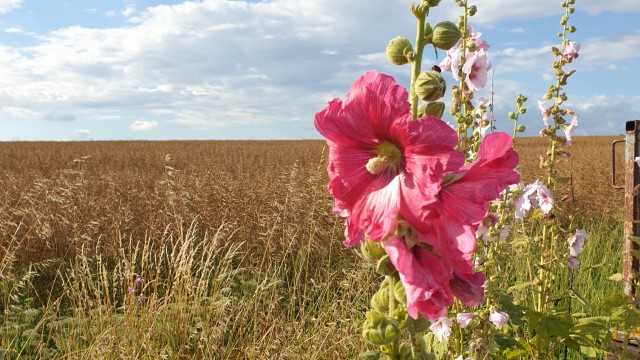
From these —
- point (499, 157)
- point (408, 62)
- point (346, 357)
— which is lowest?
point (346, 357)

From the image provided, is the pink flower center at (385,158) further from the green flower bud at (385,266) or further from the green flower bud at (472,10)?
the green flower bud at (472,10)

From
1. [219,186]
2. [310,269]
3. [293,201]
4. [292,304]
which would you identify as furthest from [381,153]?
[219,186]

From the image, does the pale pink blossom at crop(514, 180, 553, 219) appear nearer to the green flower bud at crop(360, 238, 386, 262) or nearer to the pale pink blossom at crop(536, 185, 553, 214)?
the pale pink blossom at crop(536, 185, 553, 214)

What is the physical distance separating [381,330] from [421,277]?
0.40 ft

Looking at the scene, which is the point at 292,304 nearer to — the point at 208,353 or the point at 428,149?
the point at 208,353

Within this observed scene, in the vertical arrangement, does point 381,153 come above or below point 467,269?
above

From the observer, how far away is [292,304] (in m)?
3.60

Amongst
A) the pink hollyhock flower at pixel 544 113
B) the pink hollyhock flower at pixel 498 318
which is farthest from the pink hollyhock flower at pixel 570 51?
the pink hollyhock flower at pixel 498 318

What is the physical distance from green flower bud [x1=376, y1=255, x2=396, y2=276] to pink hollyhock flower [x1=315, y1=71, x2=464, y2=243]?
5 cm

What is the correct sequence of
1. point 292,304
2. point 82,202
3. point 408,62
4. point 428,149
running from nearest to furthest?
point 428,149, point 408,62, point 292,304, point 82,202

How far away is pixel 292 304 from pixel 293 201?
2012mm

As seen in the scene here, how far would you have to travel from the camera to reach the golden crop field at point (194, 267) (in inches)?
129

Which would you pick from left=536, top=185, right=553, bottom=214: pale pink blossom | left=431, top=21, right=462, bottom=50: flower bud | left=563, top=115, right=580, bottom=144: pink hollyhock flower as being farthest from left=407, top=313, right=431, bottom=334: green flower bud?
left=563, top=115, right=580, bottom=144: pink hollyhock flower

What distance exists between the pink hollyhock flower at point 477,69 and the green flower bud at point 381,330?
4.13 ft
